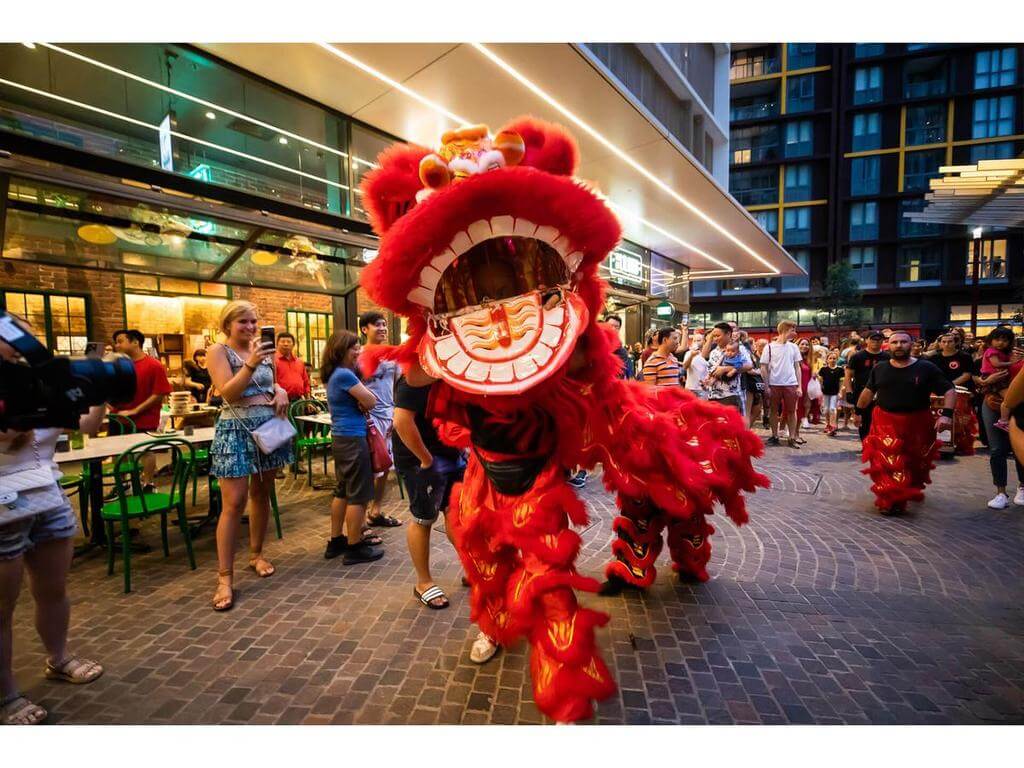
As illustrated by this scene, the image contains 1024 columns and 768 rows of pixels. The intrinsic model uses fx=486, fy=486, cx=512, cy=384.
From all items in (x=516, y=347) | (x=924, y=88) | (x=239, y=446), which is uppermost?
(x=924, y=88)

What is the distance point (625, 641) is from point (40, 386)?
8.62 ft

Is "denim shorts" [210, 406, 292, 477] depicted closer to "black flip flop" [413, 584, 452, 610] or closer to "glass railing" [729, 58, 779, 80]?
"black flip flop" [413, 584, 452, 610]

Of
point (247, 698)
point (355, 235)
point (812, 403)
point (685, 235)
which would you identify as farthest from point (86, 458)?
point (685, 235)

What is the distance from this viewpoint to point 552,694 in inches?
60.9

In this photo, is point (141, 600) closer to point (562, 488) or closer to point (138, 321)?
point (562, 488)

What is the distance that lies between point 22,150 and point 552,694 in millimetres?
6057

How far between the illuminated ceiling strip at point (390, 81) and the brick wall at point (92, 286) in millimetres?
5241

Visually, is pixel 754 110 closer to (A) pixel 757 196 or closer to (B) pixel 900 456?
(A) pixel 757 196

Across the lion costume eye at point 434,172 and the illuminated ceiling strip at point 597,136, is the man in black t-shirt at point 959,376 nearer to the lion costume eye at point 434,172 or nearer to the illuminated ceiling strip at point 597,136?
the illuminated ceiling strip at point 597,136

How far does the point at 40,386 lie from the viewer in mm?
1276

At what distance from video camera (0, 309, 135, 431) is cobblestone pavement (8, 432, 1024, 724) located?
1536mm

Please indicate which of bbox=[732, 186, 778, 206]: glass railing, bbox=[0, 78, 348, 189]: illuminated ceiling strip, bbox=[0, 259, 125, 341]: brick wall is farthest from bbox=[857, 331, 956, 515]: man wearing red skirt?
bbox=[732, 186, 778, 206]: glass railing

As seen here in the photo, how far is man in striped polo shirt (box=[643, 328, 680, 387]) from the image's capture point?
5641 mm

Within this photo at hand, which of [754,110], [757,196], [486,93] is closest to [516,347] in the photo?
[486,93]
